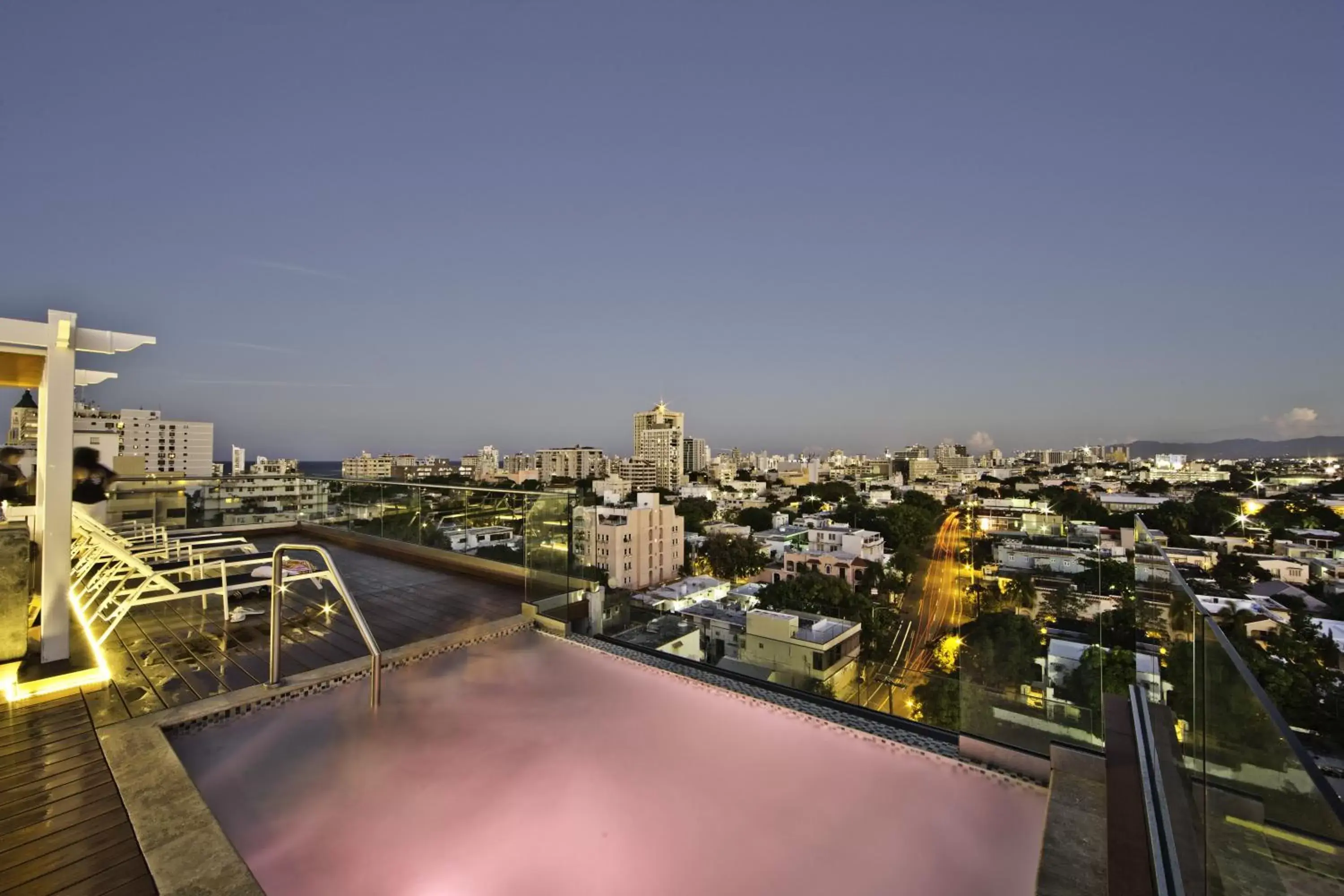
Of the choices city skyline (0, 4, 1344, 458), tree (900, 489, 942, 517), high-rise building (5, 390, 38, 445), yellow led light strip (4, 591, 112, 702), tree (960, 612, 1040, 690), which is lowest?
tree (900, 489, 942, 517)

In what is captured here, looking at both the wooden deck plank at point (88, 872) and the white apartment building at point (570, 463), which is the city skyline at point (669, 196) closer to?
the wooden deck plank at point (88, 872)

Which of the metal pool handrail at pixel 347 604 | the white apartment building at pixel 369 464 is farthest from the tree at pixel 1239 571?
the white apartment building at pixel 369 464

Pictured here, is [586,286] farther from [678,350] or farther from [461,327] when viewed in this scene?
[678,350]

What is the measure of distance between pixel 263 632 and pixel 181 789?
2134 mm

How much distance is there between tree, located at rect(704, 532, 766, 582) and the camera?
33.6 metres

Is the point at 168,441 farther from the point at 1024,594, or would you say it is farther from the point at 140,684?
the point at 1024,594

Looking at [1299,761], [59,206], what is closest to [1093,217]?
[1299,761]

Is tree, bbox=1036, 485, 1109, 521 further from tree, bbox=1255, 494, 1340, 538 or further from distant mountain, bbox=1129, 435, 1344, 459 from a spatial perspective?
distant mountain, bbox=1129, 435, 1344, 459

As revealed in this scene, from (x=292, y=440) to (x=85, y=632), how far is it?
55705 mm

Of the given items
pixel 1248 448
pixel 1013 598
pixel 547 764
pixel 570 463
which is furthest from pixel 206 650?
pixel 570 463

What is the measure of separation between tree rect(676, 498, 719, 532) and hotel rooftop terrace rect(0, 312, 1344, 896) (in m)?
37.8

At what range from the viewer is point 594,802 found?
2.41 meters

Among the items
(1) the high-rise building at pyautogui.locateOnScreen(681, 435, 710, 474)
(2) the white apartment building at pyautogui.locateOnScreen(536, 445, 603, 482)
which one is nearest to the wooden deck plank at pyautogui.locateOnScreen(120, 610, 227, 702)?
(2) the white apartment building at pyautogui.locateOnScreen(536, 445, 603, 482)

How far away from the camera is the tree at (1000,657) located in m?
2.48
